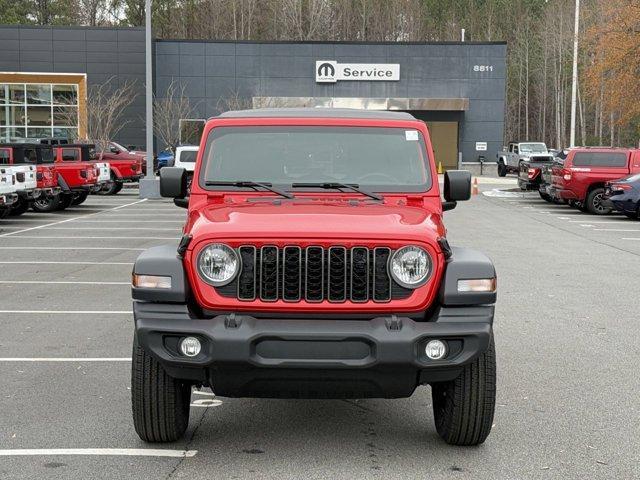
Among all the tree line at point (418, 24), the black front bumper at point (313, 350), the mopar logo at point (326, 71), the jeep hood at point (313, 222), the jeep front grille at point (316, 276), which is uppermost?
the tree line at point (418, 24)

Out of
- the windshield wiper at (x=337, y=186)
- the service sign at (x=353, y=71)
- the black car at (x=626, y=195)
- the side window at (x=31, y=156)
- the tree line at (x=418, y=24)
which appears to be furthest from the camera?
the tree line at (x=418, y=24)

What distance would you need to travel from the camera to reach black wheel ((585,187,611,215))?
26.0 meters

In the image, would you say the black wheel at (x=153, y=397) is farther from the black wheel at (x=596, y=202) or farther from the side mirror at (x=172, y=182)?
the black wheel at (x=596, y=202)

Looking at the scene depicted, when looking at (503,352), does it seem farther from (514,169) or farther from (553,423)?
(514,169)

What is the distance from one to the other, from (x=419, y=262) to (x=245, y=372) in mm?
1122

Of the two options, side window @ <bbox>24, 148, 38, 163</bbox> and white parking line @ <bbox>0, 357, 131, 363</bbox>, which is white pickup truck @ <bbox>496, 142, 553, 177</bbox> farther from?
white parking line @ <bbox>0, 357, 131, 363</bbox>

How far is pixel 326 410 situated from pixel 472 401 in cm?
141

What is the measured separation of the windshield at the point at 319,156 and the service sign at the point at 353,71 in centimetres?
4940

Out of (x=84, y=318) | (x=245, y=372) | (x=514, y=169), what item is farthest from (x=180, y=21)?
(x=245, y=372)

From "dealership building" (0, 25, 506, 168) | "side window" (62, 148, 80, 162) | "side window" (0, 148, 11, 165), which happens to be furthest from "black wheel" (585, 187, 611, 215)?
"dealership building" (0, 25, 506, 168)

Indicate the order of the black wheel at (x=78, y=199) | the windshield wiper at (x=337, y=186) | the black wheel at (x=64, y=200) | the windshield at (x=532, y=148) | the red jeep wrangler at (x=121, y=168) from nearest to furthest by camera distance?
the windshield wiper at (x=337, y=186) < the black wheel at (x=64, y=200) < the black wheel at (x=78, y=199) < the red jeep wrangler at (x=121, y=168) < the windshield at (x=532, y=148)

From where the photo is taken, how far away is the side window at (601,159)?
26203 mm

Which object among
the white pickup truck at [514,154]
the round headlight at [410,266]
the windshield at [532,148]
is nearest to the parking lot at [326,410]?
the round headlight at [410,266]

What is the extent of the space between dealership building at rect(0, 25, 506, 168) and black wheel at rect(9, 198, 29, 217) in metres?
29.5
